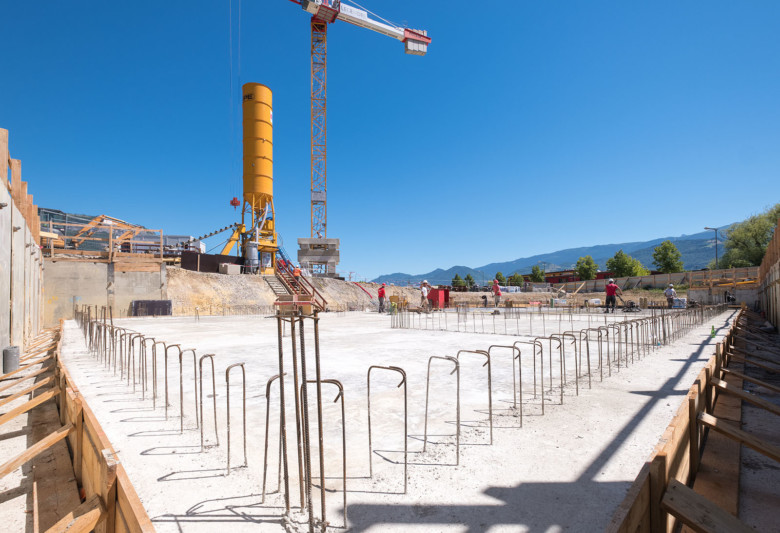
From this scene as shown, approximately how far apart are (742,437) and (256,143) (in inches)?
1845

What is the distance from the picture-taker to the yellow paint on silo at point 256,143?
4325 cm

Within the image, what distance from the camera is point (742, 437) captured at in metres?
3.23

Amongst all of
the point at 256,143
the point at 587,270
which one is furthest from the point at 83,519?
the point at 587,270

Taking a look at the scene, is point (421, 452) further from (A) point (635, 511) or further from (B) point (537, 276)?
(B) point (537, 276)

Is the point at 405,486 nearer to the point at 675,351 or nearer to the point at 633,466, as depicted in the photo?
the point at 633,466

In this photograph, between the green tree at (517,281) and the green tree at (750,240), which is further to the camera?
the green tree at (517,281)

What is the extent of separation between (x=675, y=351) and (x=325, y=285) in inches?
1472

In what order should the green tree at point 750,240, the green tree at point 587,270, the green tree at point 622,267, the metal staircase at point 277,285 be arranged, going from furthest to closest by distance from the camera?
the green tree at point 587,270, the green tree at point 622,267, the green tree at point 750,240, the metal staircase at point 277,285

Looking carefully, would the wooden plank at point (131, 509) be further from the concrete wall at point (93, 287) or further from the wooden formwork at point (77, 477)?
the concrete wall at point (93, 287)

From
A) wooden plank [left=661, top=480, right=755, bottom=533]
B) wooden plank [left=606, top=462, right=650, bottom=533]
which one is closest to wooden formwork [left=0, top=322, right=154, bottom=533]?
wooden plank [left=606, top=462, right=650, bottom=533]

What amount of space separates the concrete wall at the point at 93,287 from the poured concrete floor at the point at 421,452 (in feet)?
80.4

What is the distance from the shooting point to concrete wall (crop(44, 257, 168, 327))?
85.8 ft

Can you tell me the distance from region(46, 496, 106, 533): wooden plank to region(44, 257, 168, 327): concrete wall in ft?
103

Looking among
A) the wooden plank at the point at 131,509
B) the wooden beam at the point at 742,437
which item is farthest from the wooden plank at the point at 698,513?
the wooden plank at the point at 131,509
